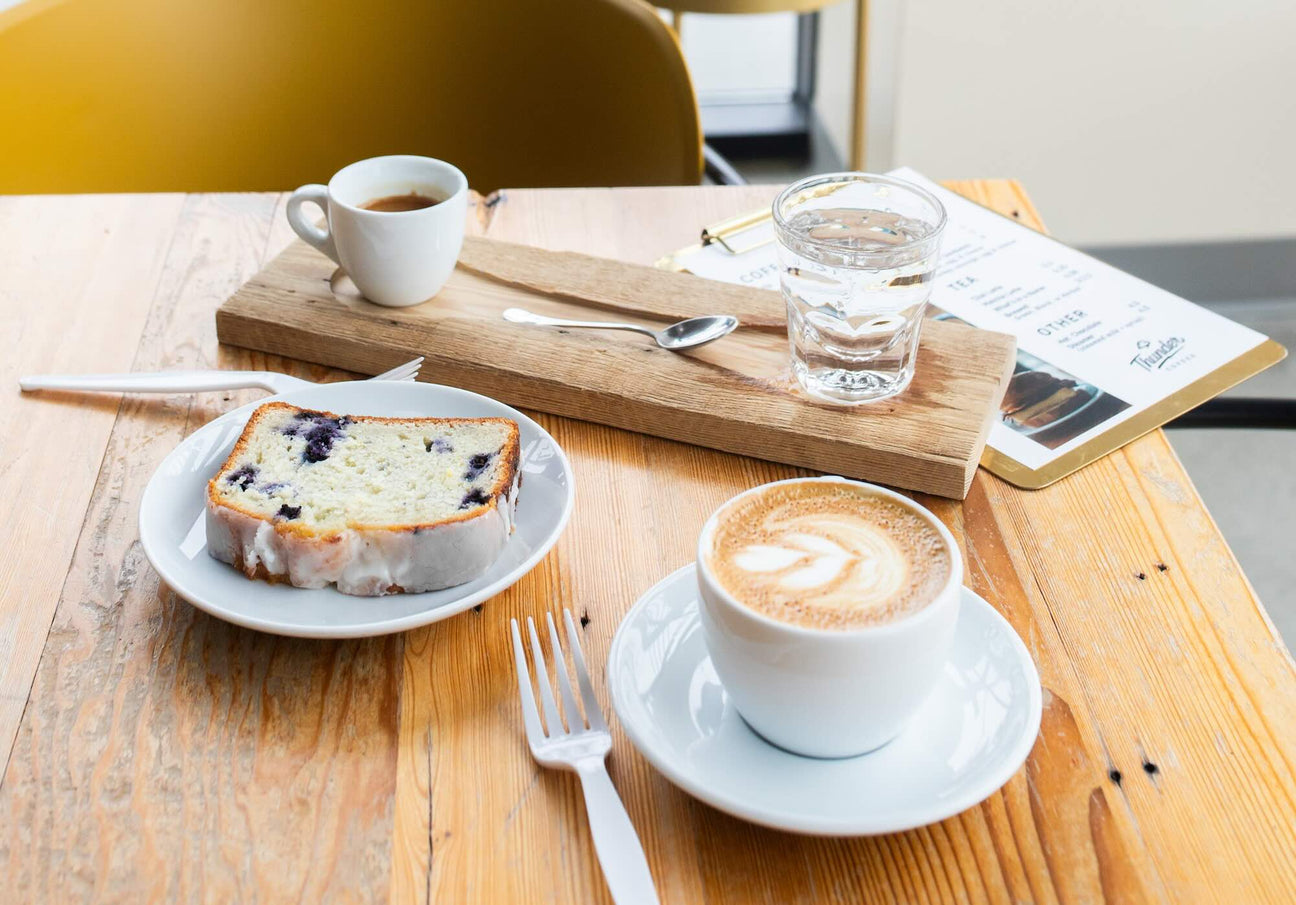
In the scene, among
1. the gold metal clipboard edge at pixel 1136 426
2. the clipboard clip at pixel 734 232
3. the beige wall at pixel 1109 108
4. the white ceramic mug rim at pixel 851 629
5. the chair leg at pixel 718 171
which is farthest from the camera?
the beige wall at pixel 1109 108

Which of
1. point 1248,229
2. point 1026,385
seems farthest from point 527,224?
point 1248,229

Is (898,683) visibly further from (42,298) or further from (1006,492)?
(42,298)

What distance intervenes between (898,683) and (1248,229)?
2504 mm

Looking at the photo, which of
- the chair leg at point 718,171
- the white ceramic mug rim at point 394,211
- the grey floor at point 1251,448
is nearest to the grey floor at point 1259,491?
the grey floor at point 1251,448

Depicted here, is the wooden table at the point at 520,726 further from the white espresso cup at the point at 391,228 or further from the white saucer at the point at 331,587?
the white espresso cup at the point at 391,228

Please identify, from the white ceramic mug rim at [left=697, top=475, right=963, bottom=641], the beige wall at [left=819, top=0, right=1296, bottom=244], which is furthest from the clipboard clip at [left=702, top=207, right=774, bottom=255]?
the beige wall at [left=819, top=0, right=1296, bottom=244]

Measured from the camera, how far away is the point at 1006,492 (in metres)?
0.83

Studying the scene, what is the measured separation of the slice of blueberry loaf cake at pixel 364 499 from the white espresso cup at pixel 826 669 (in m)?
0.19

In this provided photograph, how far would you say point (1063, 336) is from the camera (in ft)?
3.32

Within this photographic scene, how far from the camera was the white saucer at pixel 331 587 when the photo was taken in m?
0.67

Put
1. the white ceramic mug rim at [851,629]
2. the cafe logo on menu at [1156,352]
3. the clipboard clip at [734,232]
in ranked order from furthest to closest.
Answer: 1. the clipboard clip at [734,232]
2. the cafe logo on menu at [1156,352]
3. the white ceramic mug rim at [851,629]

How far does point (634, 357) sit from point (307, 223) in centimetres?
35

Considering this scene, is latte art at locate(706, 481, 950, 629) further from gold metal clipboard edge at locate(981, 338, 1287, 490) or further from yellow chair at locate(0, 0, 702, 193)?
yellow chair at locate(0, 0, 702, 193)

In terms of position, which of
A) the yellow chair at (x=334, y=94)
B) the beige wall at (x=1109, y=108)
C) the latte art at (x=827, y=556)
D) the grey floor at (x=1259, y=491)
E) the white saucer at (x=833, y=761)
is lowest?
the grey floor at (x=1259, y=491)
